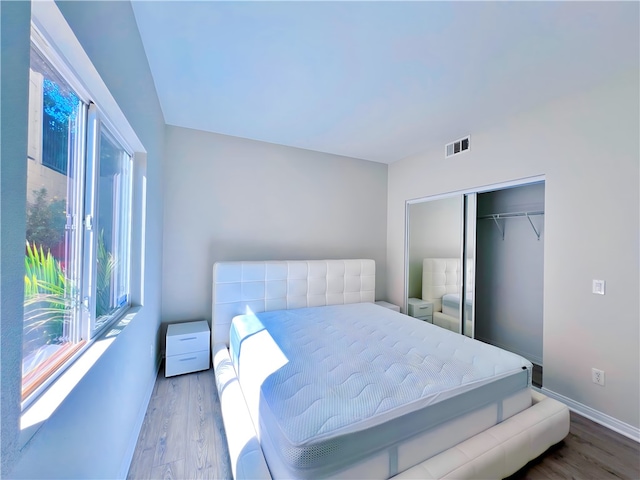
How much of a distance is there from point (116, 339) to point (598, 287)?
3466 millimetres

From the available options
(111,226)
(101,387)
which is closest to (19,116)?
(101,387)

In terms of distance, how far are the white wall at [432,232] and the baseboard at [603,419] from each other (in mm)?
1698

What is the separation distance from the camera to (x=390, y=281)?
14.3 feet

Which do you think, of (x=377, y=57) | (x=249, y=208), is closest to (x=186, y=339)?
(x=249, y=208)

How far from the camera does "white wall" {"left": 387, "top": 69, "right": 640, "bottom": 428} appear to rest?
1.98 metres

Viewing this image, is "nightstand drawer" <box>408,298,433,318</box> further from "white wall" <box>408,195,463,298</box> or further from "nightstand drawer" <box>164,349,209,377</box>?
"nightstand drawer" <box>164,349,209,377</box>

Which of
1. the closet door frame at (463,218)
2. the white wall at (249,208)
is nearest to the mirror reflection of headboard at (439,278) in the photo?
the closet door frame at (463,218)

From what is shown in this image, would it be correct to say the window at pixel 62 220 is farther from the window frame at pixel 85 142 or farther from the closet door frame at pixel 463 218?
the closet door frame at pixel 463 218

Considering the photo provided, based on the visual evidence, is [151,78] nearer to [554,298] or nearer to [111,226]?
[111,226]

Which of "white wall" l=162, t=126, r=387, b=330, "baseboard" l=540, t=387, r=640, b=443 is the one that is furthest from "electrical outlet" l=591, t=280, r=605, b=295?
"white wall" l=162, t=126, r=387, b=330

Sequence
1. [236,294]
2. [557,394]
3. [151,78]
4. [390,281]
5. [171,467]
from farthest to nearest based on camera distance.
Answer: [390,281] < [236,294] < [557,394] < [151,78] < [171,467]

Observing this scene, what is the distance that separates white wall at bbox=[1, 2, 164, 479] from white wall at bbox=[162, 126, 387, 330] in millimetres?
626

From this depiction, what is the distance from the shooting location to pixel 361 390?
1.49m

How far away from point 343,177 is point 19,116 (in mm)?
3700
